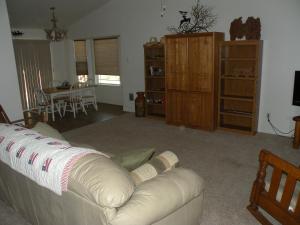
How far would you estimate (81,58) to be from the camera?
7766mm

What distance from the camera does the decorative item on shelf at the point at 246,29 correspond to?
433 cm

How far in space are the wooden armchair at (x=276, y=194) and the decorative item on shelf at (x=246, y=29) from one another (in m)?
2.84

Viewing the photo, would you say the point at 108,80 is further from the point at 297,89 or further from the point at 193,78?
the point at 297,89

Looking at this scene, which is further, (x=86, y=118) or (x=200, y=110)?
(x=86, y=118)

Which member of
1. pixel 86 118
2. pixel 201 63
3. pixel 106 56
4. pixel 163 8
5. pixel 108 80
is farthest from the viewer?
pixel 108 80

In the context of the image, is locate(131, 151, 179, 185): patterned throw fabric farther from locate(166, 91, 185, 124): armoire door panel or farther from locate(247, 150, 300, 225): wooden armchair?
locate(166, 91, 185, 124): armoire door panel

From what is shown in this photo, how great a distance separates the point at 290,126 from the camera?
176 inches

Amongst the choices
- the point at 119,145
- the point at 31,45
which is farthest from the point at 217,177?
the point at 31,45

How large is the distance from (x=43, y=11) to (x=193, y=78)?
3.60 m

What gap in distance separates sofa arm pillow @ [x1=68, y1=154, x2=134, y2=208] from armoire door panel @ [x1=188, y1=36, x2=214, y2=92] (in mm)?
3518

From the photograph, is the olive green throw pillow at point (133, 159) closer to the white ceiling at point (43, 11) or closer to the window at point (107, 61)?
the white ceiling at point (43, 11)

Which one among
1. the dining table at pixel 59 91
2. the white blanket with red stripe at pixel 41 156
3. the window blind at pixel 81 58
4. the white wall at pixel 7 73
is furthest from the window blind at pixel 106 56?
the white blanket with red stripe at pixel 41 156

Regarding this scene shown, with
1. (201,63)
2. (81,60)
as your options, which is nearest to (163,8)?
(201,63)

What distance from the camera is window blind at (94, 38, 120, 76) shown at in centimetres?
713
